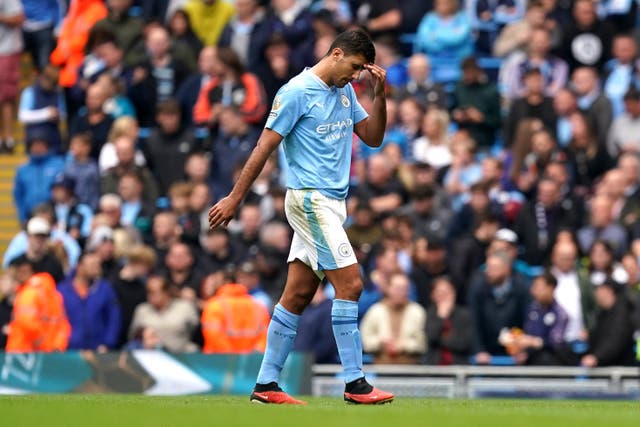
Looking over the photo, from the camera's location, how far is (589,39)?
21.6 m

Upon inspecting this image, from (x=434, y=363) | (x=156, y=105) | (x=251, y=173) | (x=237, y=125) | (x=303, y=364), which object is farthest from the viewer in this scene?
(x=156, y=105)

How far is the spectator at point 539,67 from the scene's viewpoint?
21027 millimetres

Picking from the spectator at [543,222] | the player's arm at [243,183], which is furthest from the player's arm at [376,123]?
the spectator at [543,222]

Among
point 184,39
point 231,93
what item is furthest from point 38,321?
point 184,39

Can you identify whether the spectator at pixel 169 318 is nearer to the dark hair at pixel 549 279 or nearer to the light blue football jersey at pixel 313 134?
the dark hair at pixel 549 279

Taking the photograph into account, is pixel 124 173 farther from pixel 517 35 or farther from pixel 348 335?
pixel 348 335

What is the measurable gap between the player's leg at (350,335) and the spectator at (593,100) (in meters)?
9.43

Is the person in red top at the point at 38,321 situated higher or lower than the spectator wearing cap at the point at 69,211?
lower

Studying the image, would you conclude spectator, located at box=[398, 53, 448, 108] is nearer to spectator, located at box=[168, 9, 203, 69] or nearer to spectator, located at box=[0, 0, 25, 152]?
spectator, located at box=[168, 9, 203, 69]

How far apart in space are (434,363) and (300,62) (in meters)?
6.21

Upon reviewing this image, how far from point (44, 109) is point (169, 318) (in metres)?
5.81

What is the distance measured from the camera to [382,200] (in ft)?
64.1

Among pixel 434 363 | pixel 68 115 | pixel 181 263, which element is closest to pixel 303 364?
pixel 434 363

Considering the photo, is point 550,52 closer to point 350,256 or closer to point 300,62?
point 300,62
